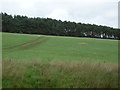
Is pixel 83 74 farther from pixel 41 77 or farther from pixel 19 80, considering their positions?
pixel 19 80

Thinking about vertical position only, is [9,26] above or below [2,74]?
above

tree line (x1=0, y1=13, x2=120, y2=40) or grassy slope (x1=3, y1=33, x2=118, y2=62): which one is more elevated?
tree line (x1=0, y1=13, x2=120, y2=40)

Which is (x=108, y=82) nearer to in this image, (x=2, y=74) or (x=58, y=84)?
(x=58, y=84)

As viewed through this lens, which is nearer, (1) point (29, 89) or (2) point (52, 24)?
(1) point (29, 89)

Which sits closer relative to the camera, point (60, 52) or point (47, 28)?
point (60, 52)

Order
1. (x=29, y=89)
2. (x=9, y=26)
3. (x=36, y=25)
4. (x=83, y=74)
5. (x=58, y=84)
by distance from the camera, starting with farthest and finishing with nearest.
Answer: (x=36, y=25) < (x=9, y=26) < (x=83, y=74) < (x=58, y=84) < (x=29, y=89)

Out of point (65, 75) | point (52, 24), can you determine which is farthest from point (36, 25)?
point (65, 75)

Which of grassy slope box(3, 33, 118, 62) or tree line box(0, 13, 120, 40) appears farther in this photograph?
tree line box(0, 13, 120, 40)

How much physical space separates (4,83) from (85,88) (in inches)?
116

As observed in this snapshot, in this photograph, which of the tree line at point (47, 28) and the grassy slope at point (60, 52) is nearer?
the grassy slope at point (60, 52)

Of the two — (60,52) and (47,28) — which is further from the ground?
(47,28)

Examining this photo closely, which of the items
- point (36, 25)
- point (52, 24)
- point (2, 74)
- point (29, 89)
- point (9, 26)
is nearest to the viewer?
point (29, 89)

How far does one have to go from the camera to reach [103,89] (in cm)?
495

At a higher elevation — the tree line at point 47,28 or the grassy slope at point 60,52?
the tree line at point 47,28
